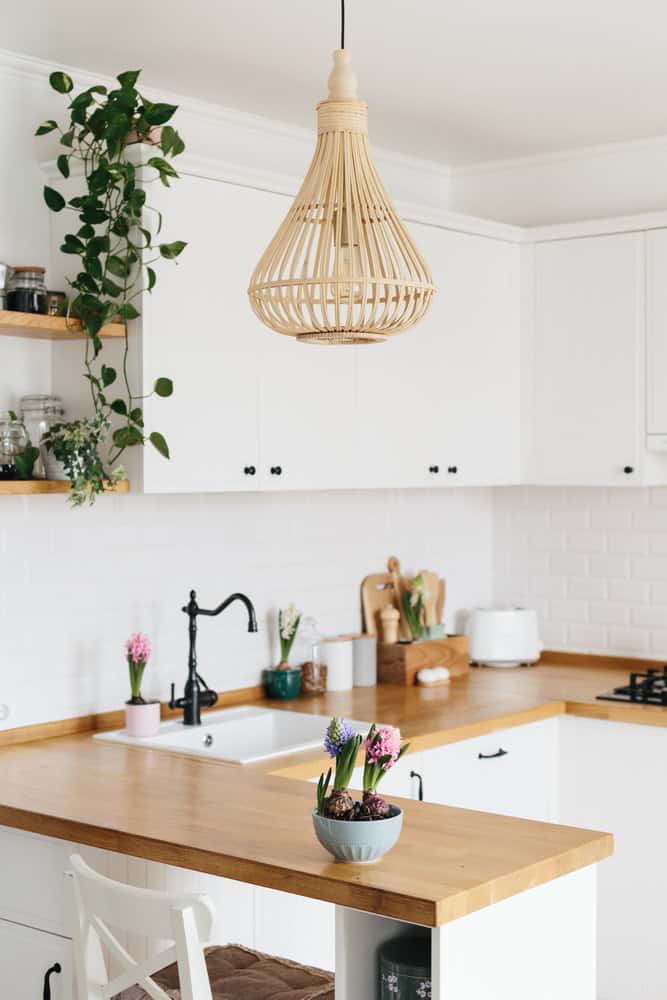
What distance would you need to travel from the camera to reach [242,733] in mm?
4023

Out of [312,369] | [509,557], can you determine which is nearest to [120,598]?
[312,369]

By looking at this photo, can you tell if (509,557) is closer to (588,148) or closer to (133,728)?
(588,148)

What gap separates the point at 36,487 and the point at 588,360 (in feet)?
6.99

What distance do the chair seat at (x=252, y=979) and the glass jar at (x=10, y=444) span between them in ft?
4.26

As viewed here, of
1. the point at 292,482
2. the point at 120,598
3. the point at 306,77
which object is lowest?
the point at 120,598

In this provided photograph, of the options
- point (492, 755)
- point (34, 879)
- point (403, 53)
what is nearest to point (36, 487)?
point (34, 879)

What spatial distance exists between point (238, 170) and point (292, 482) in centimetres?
90

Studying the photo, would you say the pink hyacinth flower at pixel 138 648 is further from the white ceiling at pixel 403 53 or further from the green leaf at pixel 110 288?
the white ceiling at pixel 403 53

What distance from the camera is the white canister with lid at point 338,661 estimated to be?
4523mm

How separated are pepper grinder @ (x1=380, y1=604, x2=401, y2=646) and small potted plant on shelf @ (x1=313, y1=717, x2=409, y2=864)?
7.71 ft

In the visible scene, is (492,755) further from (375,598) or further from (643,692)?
(375,598)

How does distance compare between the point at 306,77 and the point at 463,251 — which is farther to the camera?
the point at 463,251

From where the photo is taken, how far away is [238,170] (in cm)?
373

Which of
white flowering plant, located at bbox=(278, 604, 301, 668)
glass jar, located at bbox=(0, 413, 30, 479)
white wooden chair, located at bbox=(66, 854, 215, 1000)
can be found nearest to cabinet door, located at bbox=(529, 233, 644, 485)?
white flowering plant, located at bbox=(278, 604, 301, 668)
